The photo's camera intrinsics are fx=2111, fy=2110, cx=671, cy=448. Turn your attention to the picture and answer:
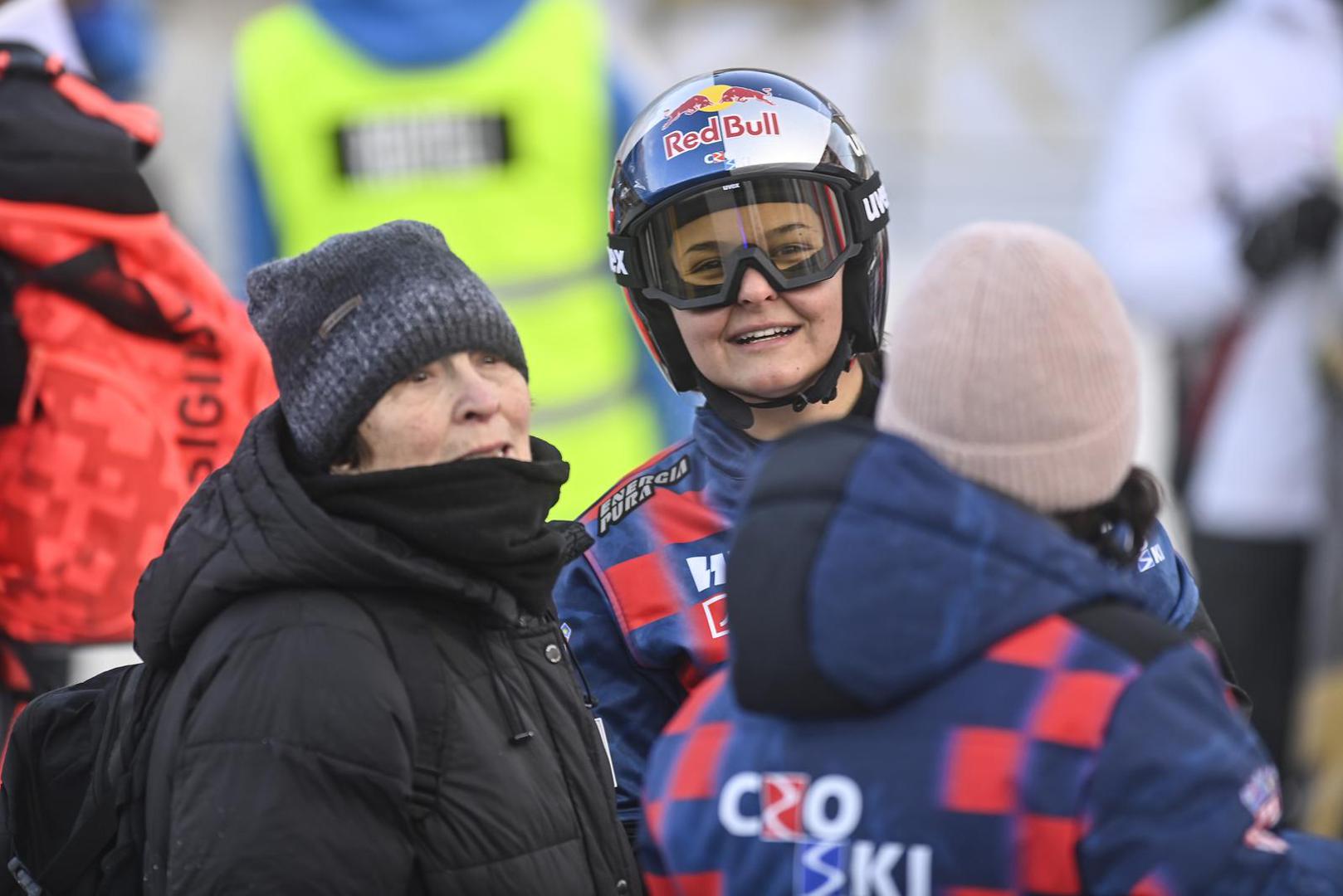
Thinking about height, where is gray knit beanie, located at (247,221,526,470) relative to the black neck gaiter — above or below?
above

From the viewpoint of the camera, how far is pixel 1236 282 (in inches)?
213

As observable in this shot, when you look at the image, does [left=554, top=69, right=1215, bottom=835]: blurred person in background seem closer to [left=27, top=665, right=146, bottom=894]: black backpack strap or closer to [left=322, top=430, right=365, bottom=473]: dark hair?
[left=322, top=430, right=365, bottom=473]: dark hair

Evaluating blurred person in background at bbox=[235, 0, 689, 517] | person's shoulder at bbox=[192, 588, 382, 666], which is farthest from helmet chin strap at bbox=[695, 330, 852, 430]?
blurred person in background at bbox=[235, 0, 689, 517]

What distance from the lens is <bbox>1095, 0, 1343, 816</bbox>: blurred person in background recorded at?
213 inches

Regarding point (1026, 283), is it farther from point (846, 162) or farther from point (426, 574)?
point (846, 162)

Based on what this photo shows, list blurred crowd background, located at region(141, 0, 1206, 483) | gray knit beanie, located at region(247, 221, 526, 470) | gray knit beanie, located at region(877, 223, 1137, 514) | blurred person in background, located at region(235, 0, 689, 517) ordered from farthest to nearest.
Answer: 1. blurred crowd background, located at region(141, 0, 1206, 483)
2. blurred person in background, located at region(235, 0, 689, 517)
3. gray knit beanie, located at region(247, 221, 526, 470)
4. gray knit beanie, located at region(877, 223, 1137, 514)

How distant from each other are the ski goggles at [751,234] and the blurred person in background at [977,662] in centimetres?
96

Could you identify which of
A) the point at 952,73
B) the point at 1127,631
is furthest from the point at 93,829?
the point at 952,73

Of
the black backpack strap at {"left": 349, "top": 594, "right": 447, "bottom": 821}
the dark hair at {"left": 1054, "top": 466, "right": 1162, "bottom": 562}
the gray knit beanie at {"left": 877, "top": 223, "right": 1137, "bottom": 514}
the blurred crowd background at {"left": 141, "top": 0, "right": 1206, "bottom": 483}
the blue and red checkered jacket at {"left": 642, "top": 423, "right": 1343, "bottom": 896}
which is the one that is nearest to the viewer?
the blue and red checkered jacket at {"left": 642, "top": 423, "right": 1343, "bottom": 896}

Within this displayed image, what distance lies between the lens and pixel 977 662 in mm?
2000

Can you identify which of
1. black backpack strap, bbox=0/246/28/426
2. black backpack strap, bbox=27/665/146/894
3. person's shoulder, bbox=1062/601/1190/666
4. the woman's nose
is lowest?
black backpack strap, bbox=27/665/146/894

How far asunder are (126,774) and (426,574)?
0.42 meters

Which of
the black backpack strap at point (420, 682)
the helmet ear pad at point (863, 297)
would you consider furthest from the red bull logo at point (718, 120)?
the black backpack strap at point (420, 682)

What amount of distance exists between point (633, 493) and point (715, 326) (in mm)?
282
